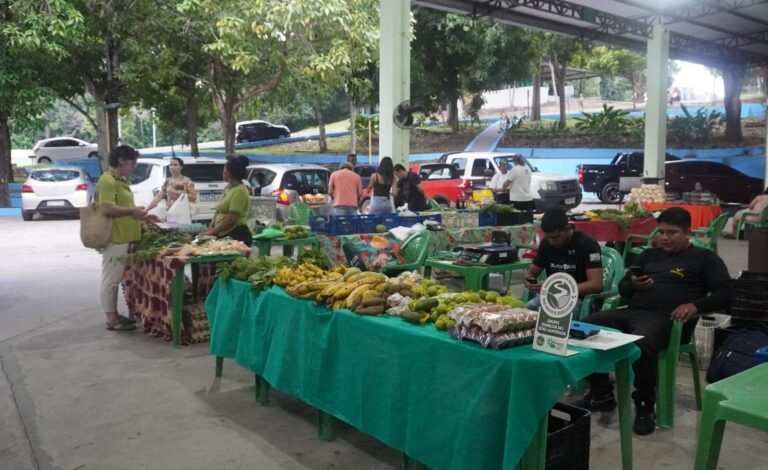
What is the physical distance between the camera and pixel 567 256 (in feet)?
17.0

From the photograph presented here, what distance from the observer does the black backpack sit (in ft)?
16.4

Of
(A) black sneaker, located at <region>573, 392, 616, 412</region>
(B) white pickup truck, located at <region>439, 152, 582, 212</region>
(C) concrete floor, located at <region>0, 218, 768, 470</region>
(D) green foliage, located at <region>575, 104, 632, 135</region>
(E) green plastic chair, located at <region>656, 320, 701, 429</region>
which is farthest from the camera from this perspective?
(D) green foliage, located at <region>575, 104, 632, 135</region>

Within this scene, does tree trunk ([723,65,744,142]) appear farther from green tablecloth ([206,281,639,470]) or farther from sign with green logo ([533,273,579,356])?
sign with green logo ([533,273,579,356])

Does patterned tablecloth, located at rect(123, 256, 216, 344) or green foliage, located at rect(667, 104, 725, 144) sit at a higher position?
green foliage, located at rect(667, 104, 725, 144)

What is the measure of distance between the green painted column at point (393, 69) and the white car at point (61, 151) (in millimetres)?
22195

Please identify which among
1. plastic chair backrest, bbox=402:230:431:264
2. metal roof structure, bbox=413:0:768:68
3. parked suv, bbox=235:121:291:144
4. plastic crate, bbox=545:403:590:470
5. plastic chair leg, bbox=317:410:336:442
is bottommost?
plastic chair leg, bbox=317:410:336:442

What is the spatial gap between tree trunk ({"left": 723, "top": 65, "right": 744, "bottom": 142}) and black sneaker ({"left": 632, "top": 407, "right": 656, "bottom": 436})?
Answer: 25323 millimetres

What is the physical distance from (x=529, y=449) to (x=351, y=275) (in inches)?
71.4

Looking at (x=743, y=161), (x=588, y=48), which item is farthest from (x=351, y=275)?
(x=588, y=48)

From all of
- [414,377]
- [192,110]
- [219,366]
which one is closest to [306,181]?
[219,366]

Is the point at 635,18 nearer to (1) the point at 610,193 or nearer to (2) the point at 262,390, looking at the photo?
(1) the point at 610,193

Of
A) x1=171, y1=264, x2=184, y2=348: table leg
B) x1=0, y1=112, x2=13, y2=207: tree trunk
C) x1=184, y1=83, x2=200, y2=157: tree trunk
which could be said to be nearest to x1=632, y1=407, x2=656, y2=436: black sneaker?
x1=171, y1=264, x2=184, y2=348: table leg

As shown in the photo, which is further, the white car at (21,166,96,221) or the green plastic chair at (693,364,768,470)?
the white car at (21,166,96,221)

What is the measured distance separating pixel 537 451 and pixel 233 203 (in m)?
4.65
